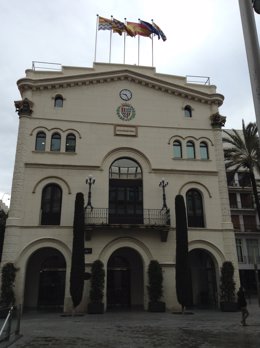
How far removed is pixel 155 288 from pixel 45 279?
7.97 meters

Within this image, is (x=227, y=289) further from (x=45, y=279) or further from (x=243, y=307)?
(x=45, y=279)

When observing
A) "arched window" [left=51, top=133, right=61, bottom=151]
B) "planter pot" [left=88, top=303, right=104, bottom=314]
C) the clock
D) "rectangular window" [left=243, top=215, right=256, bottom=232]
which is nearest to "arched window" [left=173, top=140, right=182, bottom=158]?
the clock

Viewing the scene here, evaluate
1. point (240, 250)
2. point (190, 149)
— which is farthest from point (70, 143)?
point (240, 250)

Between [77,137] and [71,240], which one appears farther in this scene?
[77,137]

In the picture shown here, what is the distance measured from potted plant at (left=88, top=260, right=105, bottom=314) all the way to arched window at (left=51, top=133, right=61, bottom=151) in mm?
8777

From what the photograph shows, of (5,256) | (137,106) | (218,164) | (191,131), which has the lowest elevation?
(5,256)

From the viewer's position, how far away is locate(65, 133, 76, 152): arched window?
24.8m

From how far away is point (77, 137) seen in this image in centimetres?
2500

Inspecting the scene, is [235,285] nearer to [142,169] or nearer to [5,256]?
[142,169]

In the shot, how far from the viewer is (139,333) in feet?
44.0

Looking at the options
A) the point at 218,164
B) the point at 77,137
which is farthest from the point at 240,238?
the point at 77,137

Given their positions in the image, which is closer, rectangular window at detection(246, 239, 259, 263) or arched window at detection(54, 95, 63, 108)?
arched window at detection(54, 95, 63, 108)

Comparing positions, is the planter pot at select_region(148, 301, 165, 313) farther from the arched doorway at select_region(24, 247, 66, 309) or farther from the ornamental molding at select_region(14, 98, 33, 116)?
the ornamental molding at select_region(14, 98, 33, 116)

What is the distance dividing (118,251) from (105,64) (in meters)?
14.8
